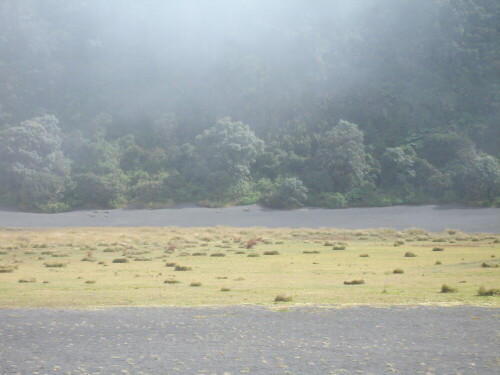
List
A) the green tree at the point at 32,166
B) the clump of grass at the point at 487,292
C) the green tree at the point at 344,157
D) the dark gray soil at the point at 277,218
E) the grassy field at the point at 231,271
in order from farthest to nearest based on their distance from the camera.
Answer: the green tree at the point at 344,157 → the green tree at the point at 32,166 → the dark gray soil at the point at 277,218 → the grassy field at the point at 231,271 → the clump of grass at the point at 487,292

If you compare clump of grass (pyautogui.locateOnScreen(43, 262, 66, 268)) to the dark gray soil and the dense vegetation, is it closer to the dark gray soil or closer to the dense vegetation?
the dark gray soil

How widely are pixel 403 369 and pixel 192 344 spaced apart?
174 inches

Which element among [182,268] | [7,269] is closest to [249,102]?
[182,268]

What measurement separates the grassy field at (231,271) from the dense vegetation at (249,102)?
86.0 ft

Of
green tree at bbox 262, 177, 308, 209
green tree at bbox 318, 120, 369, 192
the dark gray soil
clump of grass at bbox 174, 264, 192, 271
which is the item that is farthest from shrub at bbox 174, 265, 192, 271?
green tree at bbox 318, 120, 369, 192

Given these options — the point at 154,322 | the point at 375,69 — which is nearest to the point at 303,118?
the point at 375,69

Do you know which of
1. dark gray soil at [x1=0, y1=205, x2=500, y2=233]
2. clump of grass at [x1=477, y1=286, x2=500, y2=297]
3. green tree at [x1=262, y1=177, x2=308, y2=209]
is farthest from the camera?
green tree at [x1=262, y1=177, x2=308, y2=209]

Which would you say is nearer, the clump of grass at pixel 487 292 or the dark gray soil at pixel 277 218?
the clump of grass at pixel 487 292

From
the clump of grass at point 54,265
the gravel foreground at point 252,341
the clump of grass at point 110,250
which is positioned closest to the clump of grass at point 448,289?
the gravel foreground at point 252,341

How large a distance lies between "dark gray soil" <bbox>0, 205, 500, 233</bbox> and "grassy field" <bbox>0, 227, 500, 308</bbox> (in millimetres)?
12217

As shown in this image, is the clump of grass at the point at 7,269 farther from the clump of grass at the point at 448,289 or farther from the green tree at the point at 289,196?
the green tree at the point at 289,196

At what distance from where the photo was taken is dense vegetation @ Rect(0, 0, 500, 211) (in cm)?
8475

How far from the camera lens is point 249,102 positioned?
10606 cm

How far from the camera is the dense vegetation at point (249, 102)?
84750 millimetres
